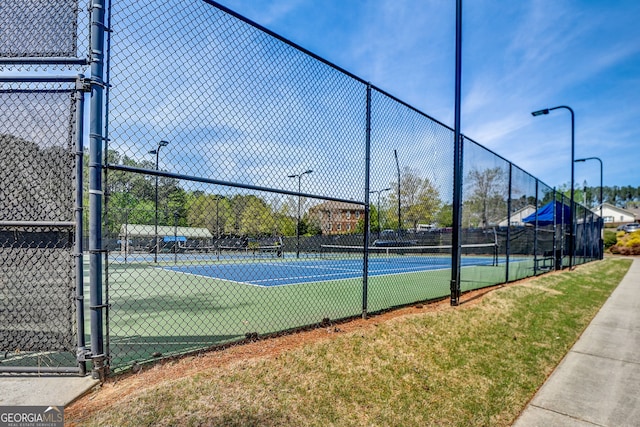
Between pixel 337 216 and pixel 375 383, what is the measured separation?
246 centimetres

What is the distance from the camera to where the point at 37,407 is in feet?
8.10

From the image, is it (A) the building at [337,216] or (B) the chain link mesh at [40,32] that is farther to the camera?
(A) the building at [337,216]

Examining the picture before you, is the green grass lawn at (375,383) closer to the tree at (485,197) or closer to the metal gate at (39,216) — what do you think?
the metal gate at (39,216)

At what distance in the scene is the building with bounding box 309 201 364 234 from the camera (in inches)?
195

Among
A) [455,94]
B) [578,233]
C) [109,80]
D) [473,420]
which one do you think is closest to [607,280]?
[578,233]

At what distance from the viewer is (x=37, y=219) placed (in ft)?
9.80

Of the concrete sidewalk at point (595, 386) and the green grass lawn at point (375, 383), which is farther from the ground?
the green grass lawn at point (375, 383)

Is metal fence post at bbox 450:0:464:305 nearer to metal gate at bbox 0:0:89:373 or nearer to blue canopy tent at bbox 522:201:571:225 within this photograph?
metal gate at bbox 0:0:89:373

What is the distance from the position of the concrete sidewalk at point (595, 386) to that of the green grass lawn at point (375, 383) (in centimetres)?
13
